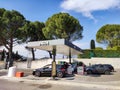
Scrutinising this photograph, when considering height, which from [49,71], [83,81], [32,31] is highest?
[32,31]

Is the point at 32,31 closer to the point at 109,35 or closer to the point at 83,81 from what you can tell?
the point at 109,35

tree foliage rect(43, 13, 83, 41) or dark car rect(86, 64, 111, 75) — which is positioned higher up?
Answer: tree foliage rect(43, 13, 83, 41)

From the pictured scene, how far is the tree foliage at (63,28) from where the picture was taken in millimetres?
48375

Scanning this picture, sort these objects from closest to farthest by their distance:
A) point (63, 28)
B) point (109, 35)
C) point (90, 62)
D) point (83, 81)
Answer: point (83, 81)
point (90, 62)
point (63, 28)
point (109, 35)

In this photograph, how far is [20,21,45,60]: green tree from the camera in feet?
153

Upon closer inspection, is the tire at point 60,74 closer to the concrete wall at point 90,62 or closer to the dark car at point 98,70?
the dark car at point 98,70

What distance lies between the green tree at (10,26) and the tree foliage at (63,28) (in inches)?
231

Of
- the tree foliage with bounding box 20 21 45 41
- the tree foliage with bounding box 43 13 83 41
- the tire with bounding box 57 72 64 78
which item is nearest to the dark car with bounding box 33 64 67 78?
the tire with bounding box 57 72 64 78

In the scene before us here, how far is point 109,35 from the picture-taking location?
198ft

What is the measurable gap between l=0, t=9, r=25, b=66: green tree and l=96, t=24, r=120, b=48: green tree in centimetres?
2265

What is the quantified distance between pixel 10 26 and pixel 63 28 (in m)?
10.1

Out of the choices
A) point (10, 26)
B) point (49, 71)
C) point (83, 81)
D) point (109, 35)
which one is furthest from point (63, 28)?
point (83, 81)

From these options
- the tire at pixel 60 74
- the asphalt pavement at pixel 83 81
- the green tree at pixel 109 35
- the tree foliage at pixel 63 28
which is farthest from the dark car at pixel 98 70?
the green tree at pixel 109 35

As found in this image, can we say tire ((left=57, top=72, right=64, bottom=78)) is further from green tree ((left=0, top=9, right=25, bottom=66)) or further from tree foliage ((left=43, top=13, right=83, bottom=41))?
tree foliage ((left=43, top=13, right=83, bottom=41))
